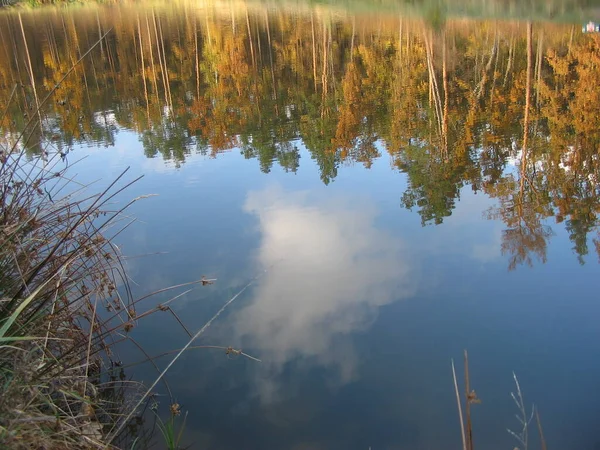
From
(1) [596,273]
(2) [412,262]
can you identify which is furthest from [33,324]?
(1) [596,273]

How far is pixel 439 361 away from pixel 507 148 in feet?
19.3

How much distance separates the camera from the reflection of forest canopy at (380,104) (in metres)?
7.75

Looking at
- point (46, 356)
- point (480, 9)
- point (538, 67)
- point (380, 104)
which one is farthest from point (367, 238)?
point (480, 9)

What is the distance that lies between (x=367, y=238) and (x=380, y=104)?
20.9ft

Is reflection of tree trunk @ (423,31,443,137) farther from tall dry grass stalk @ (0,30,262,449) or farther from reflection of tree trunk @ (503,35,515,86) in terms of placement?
tall dry grass stalk @ (0,30,262,449)

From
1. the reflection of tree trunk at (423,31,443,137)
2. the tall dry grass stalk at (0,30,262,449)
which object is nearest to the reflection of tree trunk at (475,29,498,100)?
the reflection of tree trunk at (423,31,443,137)

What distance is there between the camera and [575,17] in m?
18.8

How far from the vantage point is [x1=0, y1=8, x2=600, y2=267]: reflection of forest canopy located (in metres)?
7.75

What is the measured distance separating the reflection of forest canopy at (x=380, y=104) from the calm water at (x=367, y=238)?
70 mm

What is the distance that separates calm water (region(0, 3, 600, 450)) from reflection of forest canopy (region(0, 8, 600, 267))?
0.07m

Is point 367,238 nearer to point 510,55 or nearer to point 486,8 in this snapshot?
point 510,55

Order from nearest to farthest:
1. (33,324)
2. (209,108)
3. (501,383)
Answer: (33,324) < (501,383) < (209,108)

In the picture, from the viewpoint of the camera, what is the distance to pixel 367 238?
6.34 metres

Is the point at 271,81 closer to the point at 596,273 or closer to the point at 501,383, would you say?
the point at 596,273
